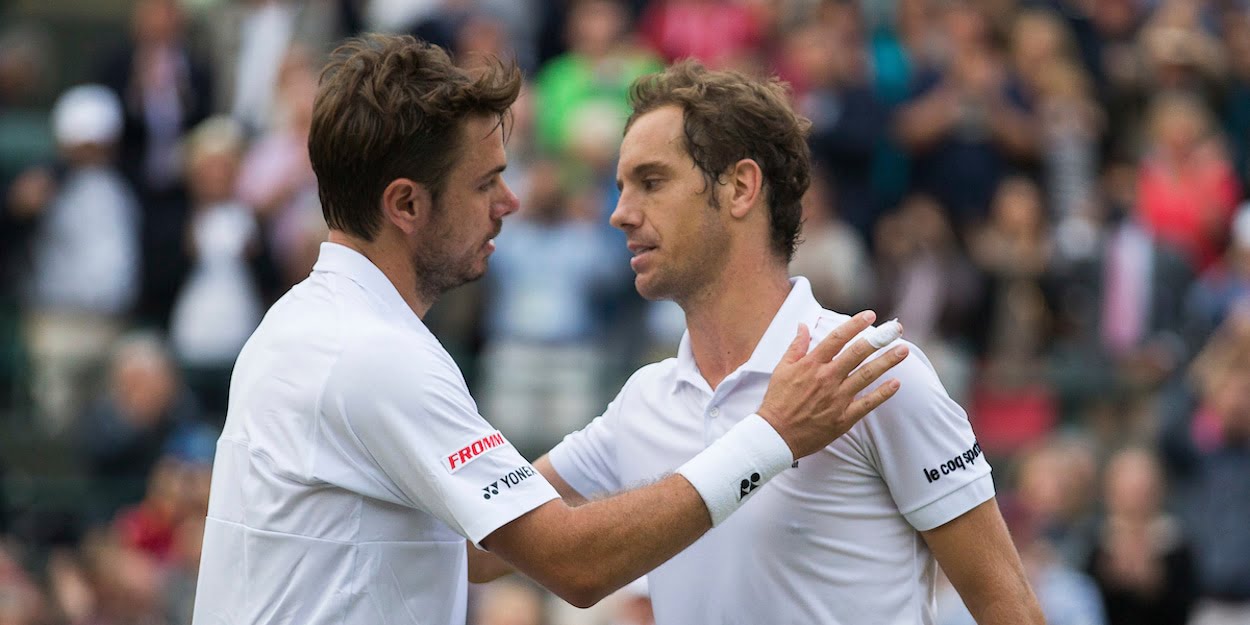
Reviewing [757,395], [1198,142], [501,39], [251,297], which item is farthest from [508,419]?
[757,395]

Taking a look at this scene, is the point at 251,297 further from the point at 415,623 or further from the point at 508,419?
the point at 415,623

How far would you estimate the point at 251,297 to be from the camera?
10453 mm

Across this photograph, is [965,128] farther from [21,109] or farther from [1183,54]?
[21,109]

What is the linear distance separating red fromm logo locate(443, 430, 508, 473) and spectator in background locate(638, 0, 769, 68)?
7978 millimetres

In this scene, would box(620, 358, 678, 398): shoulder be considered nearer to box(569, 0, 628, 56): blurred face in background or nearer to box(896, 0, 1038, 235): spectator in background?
box(896, 0, 1038, 235): spectator in background

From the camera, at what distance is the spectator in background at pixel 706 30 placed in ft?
39.2

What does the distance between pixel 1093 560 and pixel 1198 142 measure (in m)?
3.90

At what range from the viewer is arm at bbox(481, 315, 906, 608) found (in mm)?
3949

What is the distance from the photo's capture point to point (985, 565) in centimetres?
411

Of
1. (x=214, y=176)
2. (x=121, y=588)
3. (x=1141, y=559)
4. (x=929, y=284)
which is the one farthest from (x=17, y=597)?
(x=1141, y=559)

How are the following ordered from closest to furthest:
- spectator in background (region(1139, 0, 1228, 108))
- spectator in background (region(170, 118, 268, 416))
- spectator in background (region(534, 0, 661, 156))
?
spectator in background (region(170, 118, 268, 416))
spectator in background (region(534, 0, 661, 156))
spectator in background (region(1139, 0, 1228, 108))

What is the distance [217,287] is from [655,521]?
6972 millimetres

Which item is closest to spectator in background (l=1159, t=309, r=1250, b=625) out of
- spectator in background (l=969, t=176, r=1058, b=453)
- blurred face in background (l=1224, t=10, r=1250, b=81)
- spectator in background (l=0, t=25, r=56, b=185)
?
spectator in background (l=969, t=176, r=1058, b=453)

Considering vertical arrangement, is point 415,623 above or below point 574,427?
above
